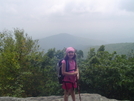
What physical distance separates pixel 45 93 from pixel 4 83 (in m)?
3.36

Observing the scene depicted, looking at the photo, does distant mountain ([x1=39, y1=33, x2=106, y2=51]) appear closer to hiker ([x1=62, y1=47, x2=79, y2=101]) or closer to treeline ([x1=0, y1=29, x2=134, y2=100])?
treeline ([x1=0, y1=29, x2=134, y2=100])

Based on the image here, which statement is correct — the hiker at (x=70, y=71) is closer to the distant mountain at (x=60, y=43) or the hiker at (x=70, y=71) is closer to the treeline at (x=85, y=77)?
the treeline at (x=85, y=77)

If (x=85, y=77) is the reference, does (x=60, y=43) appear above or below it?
above

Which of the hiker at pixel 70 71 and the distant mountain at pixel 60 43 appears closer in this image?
the hiker at pixel 70 71

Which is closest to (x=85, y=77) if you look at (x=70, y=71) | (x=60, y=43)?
(x=70, y=71)

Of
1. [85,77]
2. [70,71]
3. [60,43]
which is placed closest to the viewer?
[70,71]

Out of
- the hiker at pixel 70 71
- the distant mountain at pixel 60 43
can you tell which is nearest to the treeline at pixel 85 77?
the hiker at pixel 70 71

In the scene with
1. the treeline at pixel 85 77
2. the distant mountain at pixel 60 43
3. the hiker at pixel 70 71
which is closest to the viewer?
the hiker at pixel 70 71

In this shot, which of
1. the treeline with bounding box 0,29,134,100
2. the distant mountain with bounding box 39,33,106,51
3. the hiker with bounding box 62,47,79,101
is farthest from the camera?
the distant mountain with bounding box 39,33,106,51

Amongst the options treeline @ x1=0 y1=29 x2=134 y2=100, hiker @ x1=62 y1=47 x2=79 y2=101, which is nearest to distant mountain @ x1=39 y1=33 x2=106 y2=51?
treeline @ x1=0 y1=29 x2=134 y2=100

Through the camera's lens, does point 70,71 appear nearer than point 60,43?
Yes

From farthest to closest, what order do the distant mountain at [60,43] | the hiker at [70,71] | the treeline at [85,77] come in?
the distant mountain at [60,43]
the treeline at [85,77]
the hiker at [70,71]

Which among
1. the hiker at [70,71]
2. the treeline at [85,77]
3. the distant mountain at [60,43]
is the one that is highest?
the distant mountain at [60,43]

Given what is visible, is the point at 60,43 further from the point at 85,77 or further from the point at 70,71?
the point at 70,71
